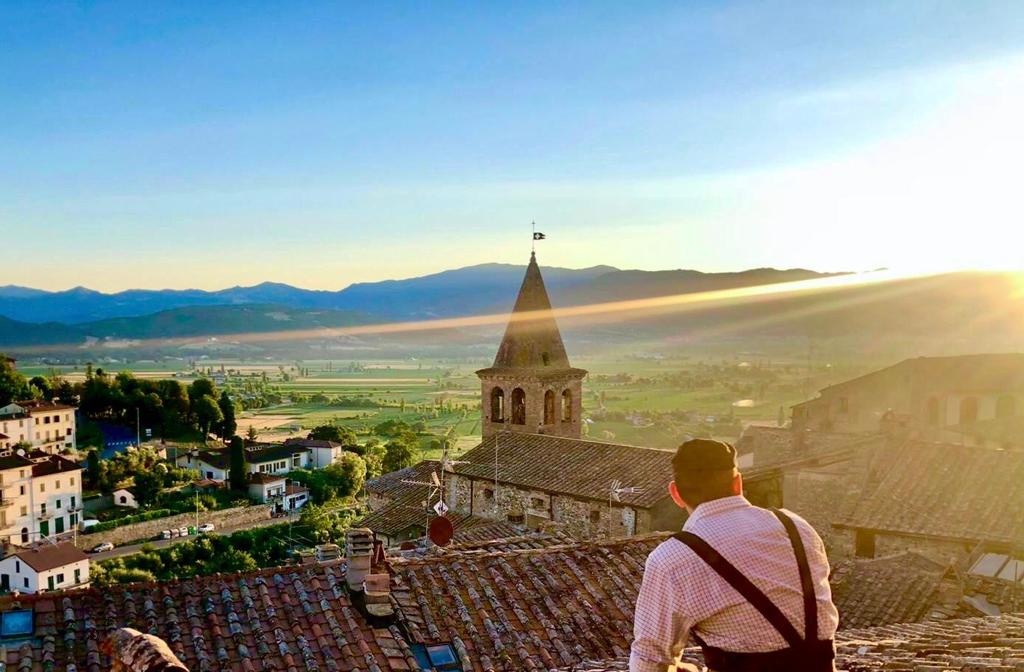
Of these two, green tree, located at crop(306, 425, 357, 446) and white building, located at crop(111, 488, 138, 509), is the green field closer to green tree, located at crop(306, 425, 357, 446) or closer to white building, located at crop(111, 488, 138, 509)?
green tree, located at crop(306, 425, 357, 446)

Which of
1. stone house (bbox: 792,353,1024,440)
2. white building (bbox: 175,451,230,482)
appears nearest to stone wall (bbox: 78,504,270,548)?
white building (bbox: 175,451,230,482)

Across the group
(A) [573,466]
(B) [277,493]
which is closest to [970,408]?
(A) [573,466]

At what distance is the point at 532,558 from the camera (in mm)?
11305

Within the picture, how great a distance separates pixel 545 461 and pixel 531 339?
21.9ft

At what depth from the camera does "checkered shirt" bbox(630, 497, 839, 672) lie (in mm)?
3211

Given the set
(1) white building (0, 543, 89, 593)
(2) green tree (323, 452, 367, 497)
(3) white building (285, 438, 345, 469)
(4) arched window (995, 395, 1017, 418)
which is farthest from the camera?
(3) white building (285, 438, 345, 469)

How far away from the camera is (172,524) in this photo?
169ft

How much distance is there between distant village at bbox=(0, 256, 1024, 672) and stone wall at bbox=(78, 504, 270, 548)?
33.0 feet

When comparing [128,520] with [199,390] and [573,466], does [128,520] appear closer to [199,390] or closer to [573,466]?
[199,390]

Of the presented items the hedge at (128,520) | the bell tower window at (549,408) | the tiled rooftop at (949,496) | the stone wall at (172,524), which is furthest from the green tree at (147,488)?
the tiled rooftop at (949,496)

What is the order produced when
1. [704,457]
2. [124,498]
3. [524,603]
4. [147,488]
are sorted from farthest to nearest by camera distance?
1. [147,488]
2. [124,498]
3. [524,603]
4. [704,457]

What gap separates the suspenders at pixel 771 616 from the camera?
3195 mm

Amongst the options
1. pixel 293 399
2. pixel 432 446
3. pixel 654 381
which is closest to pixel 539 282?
pixel 432 446

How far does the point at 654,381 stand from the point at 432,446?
4276cm
